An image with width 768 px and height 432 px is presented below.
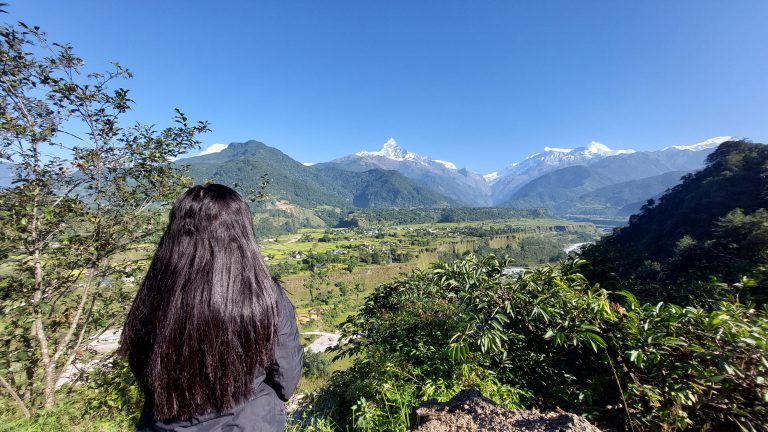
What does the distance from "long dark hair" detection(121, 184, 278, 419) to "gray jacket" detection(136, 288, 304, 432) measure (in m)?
0.05

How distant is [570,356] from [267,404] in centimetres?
191

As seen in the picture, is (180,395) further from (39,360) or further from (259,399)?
(39,360)

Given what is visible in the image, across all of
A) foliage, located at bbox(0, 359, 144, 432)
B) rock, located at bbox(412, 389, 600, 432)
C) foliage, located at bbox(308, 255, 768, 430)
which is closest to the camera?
foliage, located at bbox(308, 255, 768, 430)

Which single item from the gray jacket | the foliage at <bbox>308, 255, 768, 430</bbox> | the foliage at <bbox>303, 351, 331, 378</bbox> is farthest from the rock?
the foliage at <bbox>303, 351, 331, 378</bbox>

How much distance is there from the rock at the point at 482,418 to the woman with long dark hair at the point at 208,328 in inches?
43.4

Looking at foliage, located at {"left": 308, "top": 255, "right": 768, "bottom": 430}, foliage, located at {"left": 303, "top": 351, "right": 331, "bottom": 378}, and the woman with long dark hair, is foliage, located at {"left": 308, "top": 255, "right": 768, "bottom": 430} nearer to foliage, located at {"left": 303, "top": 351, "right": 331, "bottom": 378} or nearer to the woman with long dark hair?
the woman with long dark hair

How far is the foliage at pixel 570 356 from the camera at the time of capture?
1.49m

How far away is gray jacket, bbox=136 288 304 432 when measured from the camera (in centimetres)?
141

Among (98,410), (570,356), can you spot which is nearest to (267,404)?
(570,356)

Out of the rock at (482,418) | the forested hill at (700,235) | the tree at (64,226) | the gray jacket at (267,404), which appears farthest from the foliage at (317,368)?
the gray jacket at (267,404)

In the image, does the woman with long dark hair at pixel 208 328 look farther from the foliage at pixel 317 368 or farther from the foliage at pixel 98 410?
the foliage at pixel 317 368

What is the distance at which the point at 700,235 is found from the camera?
91.2 feet

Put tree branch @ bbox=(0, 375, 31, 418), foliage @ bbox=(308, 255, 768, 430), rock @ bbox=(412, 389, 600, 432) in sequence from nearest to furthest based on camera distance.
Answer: foliage @ bbox=(308, 255, 768, 430)
rock @ bbox=(412, 389, 600, 432)
tree branch @ bbox=(0, 375, 31, 418)

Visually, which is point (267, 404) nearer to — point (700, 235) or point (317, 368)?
point (317, 368)
